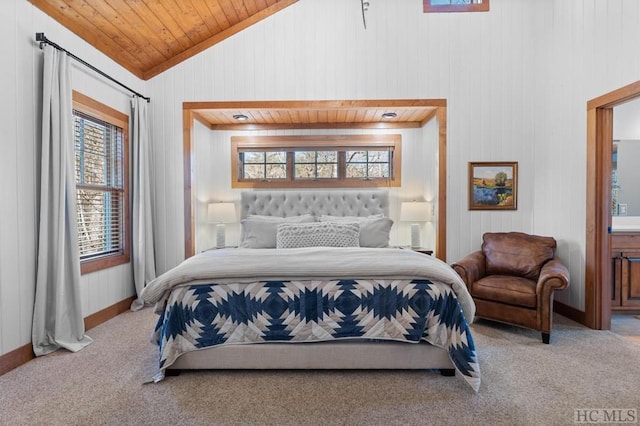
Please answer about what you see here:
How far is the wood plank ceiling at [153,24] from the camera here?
324 cm

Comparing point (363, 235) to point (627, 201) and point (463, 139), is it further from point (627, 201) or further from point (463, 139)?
point (627, 201)

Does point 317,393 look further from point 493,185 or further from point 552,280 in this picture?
point 493,185

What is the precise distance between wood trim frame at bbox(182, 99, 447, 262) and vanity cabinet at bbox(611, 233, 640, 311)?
1727 millimetres

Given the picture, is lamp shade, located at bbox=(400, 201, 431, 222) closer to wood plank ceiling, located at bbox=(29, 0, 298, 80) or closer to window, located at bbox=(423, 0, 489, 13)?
window, located at bbox=(423, 0, 489, 13)

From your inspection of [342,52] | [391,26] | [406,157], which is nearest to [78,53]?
[342,52]

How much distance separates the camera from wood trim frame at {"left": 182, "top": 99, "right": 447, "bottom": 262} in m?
4.38

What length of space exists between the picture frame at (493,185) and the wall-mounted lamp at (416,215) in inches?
21.7

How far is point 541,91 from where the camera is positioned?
428 centimetres

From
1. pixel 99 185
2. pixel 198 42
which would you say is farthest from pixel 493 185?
pixel 99 185

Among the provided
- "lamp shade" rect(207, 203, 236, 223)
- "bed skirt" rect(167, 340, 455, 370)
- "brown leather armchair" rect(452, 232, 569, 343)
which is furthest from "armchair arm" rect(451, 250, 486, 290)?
"lamp shade" rect(207, 203, 236, 223)

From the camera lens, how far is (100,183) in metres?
3.77

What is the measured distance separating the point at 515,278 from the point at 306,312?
2.32 m

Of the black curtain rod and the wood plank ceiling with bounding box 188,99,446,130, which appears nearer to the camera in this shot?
the black curtain rod

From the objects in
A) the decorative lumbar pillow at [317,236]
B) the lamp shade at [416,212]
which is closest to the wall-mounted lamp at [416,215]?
the lamp shade at [416,212]
